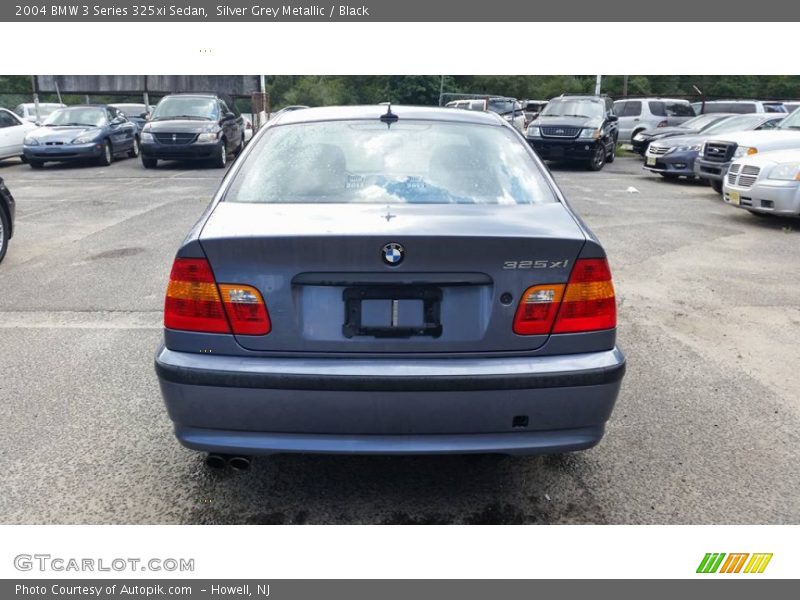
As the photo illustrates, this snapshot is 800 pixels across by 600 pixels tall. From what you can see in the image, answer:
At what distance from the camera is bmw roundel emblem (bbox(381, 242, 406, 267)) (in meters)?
2.54

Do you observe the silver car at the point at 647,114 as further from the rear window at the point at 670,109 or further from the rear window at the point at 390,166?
the rear window at the point at 390,166

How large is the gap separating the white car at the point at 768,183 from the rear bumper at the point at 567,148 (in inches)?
293

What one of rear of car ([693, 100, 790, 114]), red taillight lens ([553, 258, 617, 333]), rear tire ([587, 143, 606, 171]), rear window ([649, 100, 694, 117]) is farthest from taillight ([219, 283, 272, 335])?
rear of car ([693, 100, 790, 114])

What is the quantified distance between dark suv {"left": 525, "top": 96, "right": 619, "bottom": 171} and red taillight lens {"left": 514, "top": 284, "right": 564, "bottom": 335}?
1504cm

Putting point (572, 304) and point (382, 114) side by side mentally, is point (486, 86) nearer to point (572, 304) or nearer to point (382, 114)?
point (382, 114)

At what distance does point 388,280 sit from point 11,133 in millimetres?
18658

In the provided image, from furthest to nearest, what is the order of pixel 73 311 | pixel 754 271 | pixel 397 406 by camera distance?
pixel 754 271 < pixel 73 311 < pixel 397 406

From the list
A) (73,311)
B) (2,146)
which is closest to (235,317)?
(73,311)

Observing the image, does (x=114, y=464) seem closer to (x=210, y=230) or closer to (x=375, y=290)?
(x=210, y=230)

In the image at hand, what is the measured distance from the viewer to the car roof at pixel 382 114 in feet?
12.1

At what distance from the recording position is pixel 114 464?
3.30 metres

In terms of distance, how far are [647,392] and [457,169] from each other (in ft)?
6.12

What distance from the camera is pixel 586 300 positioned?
2709 mm

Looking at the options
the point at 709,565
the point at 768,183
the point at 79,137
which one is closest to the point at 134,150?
the point at 79,137
